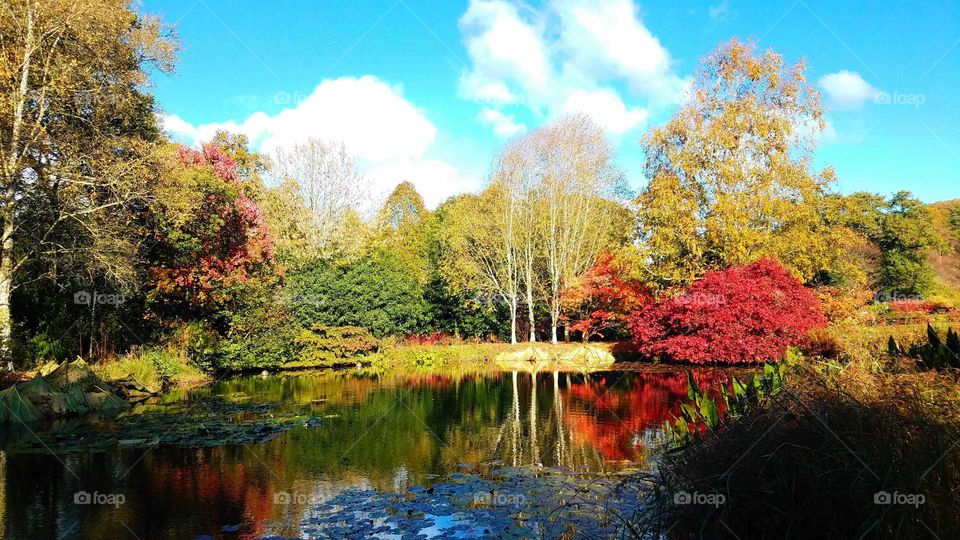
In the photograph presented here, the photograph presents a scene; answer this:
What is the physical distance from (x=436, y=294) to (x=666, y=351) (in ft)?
42.5

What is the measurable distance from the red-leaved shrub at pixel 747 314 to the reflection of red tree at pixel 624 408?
1474mm

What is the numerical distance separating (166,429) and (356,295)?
1499 centimetres

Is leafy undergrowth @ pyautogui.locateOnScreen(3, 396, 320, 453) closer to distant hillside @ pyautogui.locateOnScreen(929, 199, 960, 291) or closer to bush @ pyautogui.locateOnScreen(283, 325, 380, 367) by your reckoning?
bush @ pyautogui.locateOnScreen(283, 325, 380, 367)

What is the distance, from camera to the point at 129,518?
615 cm

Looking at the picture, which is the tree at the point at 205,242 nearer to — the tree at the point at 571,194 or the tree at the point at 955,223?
the tree at the point at 571,194

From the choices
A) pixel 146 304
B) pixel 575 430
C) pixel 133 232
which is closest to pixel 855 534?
pixel 575 430

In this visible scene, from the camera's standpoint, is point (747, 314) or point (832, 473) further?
point (747, 314)

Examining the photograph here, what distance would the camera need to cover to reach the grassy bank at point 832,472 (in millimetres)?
3568

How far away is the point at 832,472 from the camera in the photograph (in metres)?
3.63

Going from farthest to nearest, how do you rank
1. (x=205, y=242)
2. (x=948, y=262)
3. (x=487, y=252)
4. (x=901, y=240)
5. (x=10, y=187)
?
(x=948, y=262)
(x=901, y=240)
(x=487, y=252)
(x=205, y=242)
(x=10, y=187)

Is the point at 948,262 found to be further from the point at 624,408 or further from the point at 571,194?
the point at 624,408

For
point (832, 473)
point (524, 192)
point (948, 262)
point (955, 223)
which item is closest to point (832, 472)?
point (832, 473)

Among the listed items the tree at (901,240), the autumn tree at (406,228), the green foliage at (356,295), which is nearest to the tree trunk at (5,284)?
the green foliage at (356,295)

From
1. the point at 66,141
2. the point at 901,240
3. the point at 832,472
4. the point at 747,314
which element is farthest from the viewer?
the point at 901,240
